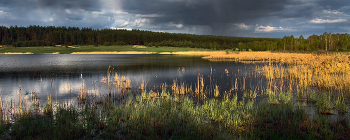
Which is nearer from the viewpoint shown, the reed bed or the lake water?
the reed bed

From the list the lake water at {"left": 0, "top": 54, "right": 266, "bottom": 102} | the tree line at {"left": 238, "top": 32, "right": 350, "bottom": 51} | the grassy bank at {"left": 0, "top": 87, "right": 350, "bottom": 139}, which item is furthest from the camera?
the tree line at {"left": 238, "top": 32, "right": 350, "bottom": 51}

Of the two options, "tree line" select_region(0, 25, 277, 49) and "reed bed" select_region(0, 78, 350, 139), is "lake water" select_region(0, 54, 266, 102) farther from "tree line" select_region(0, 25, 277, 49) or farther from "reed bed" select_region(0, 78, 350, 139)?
"tree line" select_region(0, 25, 277, 49)

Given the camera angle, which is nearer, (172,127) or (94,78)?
(172,127)

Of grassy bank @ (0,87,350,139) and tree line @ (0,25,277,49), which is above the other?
tree line @ (0,25,277,49)

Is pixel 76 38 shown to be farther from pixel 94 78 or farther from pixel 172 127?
pixel 172 127

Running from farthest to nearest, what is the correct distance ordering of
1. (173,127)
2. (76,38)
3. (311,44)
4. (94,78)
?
(76,38) < (311,44) < (94,78) < (173,127)

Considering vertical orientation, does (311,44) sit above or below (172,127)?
above

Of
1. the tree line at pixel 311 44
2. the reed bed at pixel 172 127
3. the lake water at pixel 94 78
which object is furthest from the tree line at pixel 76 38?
the reed bed at pixel 172 127

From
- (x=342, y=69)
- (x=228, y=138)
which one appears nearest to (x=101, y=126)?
(x=228, y=138)

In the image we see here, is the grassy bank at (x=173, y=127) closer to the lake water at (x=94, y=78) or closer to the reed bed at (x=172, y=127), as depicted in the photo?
the reed bed at (x=172, y=127)

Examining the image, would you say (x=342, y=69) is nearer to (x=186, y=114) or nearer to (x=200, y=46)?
(x=186, y=114)

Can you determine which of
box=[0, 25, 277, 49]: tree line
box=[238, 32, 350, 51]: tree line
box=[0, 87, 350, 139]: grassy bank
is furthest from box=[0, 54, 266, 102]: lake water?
box=[0, 25, 277, 49]: tree line

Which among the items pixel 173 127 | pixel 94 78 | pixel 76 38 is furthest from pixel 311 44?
pixel 76 38

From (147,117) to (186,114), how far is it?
1.54 metres
